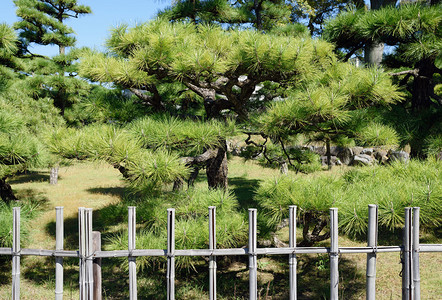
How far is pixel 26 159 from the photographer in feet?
11.3

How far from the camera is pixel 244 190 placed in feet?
25.3

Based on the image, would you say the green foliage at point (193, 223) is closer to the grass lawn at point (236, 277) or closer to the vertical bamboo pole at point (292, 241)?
the grass lawn at point (236, 277)

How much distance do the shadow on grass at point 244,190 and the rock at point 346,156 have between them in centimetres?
391

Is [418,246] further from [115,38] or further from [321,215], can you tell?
[115,38]

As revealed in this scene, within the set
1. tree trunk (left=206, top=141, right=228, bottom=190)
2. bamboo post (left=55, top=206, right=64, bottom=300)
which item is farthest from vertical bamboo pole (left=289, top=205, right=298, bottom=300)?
tree trunk (left=206, top=141, right=228, bottom=190)

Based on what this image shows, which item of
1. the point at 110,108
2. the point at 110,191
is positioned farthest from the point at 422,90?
the point at 110,191

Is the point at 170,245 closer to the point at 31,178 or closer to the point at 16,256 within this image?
the point at 16,256

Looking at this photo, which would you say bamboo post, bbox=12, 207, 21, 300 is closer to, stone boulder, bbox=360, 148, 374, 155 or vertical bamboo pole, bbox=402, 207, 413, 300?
vertical bamboo pole, bbox=402, 207, 413, 300

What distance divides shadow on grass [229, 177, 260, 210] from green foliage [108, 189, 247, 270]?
103 inches

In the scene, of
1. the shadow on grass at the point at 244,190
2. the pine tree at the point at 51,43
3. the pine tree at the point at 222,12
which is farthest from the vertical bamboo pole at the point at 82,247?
the pine tree at the point at 51,43

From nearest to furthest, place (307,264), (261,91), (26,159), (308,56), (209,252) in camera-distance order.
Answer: (209,252) < (308,56) < (26,159) < (307,264) < (261,91)

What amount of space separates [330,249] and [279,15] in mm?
3774

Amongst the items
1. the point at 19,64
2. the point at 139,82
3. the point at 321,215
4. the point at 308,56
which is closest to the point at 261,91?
the point at 308,56

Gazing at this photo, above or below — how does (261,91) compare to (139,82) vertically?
above
